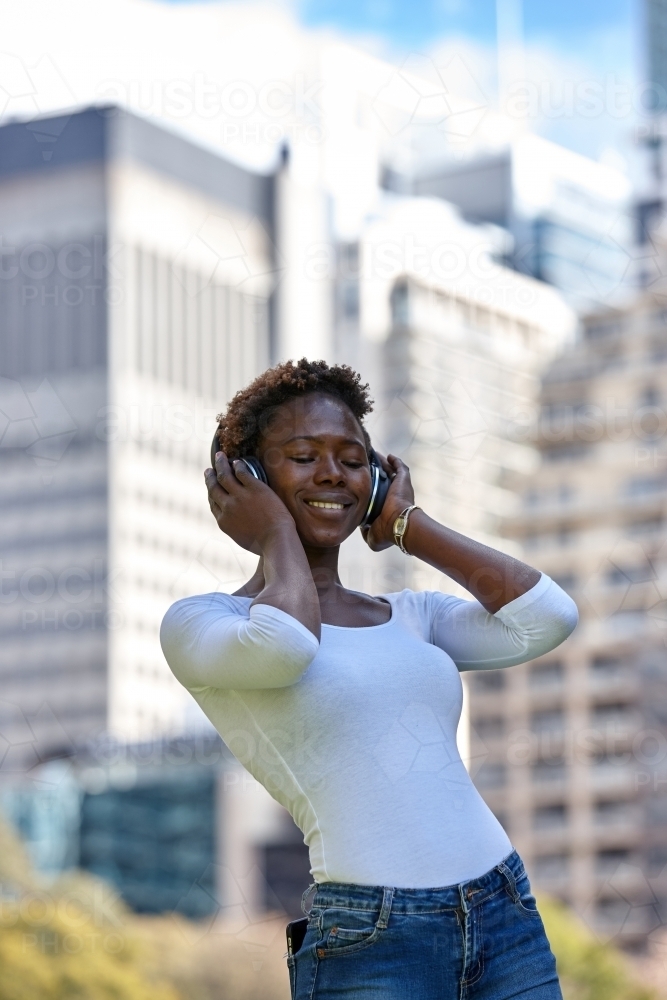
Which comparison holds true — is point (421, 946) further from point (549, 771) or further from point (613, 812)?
point (549, 771)

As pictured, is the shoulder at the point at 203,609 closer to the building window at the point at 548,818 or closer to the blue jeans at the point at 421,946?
the blue jeans at the point at 421,946

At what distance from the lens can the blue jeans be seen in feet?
3.01

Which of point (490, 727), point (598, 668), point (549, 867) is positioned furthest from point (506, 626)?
point (490, 727)

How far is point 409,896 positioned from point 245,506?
10.1 inches

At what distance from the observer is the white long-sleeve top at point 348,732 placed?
0.94 meters

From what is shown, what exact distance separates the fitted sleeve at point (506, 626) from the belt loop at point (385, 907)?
189 mm

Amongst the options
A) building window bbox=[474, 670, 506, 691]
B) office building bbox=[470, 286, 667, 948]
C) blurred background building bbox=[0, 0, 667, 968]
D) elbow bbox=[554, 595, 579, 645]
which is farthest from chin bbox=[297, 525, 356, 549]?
building window bbox=[474, 670, 506, 691]

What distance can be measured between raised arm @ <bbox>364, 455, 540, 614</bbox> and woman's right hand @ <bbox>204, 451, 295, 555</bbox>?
0.08 meters

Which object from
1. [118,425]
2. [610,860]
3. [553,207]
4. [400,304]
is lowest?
[610,860]

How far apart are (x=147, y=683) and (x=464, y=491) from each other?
758cm

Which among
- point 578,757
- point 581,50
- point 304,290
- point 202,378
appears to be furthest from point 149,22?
point 202,378

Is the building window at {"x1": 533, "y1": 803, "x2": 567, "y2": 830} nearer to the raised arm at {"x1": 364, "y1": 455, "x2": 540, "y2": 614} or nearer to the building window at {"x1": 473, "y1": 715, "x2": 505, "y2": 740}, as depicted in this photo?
the building window at {"x1": 473, "y1": 715, "x2": 505, "y2": 740}

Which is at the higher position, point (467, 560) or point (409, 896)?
point (467, 560)

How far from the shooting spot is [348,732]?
3.14 feet
